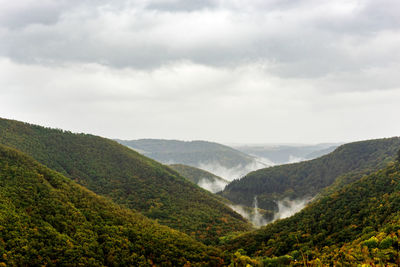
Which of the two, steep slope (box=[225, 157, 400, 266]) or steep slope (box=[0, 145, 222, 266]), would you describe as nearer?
steep slope (box=[225, 157, 400, 266])

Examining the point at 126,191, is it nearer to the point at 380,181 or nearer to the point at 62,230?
the point at 62,230

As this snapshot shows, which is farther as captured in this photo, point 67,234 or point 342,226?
point 342,226

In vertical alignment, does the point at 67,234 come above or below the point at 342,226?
below

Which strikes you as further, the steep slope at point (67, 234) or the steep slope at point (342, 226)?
the steep slope at point (67, 234)
